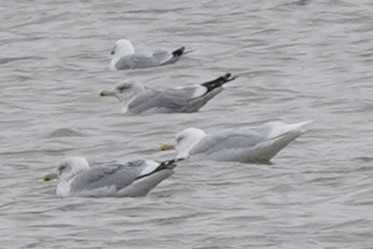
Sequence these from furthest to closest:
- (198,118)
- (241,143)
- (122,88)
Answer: (122,88), (198,118), (241,143)

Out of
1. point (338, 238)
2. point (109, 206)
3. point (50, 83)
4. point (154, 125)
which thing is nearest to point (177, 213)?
point (109, 206)

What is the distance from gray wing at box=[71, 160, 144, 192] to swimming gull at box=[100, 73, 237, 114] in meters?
3.22

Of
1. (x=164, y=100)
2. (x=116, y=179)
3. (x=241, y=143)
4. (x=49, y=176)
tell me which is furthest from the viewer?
(x=164, y=100)

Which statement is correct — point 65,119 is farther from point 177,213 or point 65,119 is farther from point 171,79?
point 177,213

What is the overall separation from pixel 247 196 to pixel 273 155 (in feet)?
3.69

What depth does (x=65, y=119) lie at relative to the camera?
16750 mm

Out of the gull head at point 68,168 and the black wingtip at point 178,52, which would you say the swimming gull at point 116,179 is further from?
the black wingtip at point 178,52

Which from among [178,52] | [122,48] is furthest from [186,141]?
[122,48]

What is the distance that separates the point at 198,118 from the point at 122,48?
316 cm

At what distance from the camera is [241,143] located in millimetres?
13812

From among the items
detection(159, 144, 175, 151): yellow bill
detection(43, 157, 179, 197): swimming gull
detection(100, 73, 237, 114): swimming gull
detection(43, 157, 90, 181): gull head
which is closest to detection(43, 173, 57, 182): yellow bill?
detection(43, 157, 90, 181): gull head

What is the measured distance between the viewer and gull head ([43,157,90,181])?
13414 mm

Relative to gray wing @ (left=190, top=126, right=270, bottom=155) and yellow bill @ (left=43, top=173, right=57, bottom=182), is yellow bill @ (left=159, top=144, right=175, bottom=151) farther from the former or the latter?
yellow bill @ (left=43, top=173, right=57, bottom=182)

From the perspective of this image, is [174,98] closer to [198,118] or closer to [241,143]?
[198,118]
